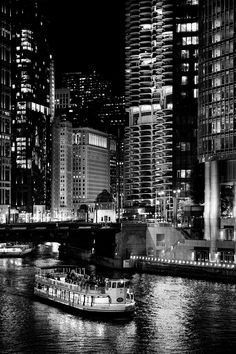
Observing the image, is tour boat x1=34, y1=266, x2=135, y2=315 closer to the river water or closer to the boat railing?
the boat railing

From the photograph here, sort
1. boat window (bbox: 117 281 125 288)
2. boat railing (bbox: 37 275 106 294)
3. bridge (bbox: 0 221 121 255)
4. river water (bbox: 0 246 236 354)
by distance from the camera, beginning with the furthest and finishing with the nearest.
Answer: bridge (bbox: 0 221 121 255), boat railing (bbox: 37 275 106 294), boat window (bbox: 117 281 125 288), river water (bbox: 0 246 236 354)

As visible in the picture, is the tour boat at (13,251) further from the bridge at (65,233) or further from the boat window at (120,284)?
the boat window at (120,284)

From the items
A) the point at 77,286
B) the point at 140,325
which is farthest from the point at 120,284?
the point at 140,325

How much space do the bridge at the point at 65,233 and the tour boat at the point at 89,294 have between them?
4143 cm

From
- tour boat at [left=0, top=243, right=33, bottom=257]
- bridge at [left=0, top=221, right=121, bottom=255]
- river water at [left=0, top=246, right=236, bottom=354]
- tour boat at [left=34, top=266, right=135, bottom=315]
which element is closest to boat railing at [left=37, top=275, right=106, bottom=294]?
tour boat at [left=34, top=266, right=135, bottom=315]

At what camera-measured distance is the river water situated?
75188mm

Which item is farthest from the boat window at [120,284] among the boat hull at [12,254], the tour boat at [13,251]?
the tour boat at [13,251]

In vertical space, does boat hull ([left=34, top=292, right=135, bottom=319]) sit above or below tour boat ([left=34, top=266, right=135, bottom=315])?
below

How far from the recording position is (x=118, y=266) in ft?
483

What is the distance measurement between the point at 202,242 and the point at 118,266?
17.0 meters

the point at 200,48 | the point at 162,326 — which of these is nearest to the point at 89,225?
the point at 200,48

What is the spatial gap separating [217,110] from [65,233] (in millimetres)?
39831

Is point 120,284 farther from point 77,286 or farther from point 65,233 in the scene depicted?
point 65,233

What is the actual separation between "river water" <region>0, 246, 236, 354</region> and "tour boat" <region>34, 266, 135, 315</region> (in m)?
1.73
